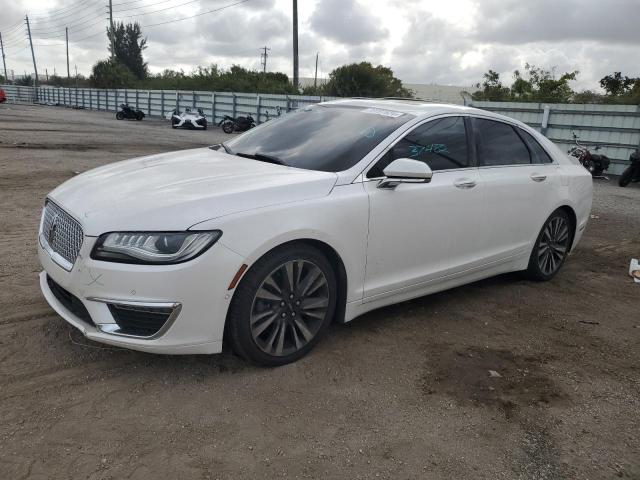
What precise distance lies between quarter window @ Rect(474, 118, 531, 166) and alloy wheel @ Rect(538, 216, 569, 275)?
721 millimetres

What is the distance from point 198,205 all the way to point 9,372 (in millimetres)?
1437

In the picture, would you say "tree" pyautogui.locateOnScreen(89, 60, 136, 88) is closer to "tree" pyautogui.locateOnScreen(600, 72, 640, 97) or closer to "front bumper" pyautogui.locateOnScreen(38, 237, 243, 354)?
"tree" pyautogui.locateOnScreen(600, 72, 640, 97)

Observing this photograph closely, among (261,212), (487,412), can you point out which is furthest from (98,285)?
(487,412)

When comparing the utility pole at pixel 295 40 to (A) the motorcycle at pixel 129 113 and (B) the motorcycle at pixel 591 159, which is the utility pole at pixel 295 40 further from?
(B) the motorcycle at pixel 591 159

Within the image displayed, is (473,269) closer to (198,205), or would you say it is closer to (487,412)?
(487,412)

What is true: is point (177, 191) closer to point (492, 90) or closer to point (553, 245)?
point (553, 245)

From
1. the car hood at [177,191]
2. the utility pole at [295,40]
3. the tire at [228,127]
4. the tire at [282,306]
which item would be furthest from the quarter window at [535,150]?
the utility pole at [295,40]

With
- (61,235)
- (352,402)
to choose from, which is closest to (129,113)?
(61,235)

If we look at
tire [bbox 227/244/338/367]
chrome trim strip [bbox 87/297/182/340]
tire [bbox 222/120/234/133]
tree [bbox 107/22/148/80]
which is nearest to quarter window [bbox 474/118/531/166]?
tire [bbox 227/244/338/367]

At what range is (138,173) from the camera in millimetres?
3521

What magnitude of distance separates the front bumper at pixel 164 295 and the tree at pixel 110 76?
64.7 metres

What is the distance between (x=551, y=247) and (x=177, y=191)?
3685mm

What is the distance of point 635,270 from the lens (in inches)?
226

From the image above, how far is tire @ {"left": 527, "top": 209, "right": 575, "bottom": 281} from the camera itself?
16.6ft
